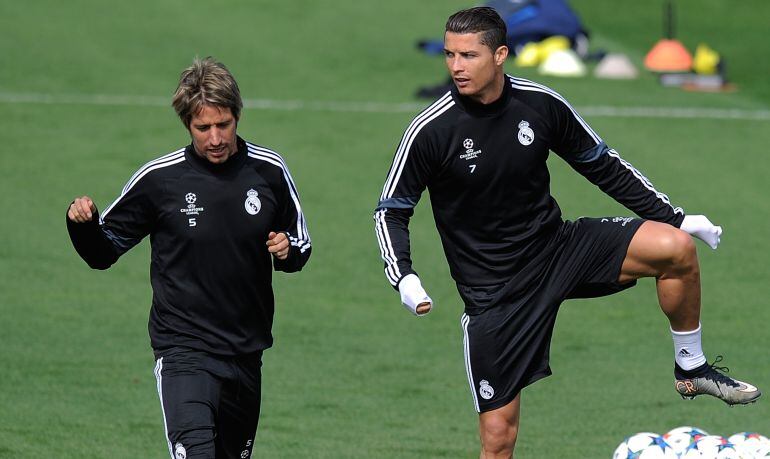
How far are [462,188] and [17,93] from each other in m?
13.8

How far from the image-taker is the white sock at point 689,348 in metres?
8.67

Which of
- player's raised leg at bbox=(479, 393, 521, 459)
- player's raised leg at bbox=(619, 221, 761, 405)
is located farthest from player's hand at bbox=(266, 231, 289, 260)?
player's raised leg at bbox=(619, 221, 761, 405)

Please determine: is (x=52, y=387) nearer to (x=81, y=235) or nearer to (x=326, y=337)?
(x=326, y=337)

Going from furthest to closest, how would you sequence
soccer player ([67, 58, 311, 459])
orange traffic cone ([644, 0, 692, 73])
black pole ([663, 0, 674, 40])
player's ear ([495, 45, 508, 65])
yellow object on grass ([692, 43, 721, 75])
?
1. black pole ([663, 0, 674, 40])
2. yellow object on grass ([692, 43, 721, 75])
3. orange traffic cone ([644, 0, 692, 73])
4. player's ear ([495, 45, 508, 65])
5. soccer player ([67, 58, 311, 459])

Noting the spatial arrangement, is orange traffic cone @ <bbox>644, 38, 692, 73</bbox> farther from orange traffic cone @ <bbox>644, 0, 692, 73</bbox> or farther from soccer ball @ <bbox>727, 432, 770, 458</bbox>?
soccer ball @ <bbox>727, 432, 770, 458</bbox>

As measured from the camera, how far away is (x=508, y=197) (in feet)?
27.1

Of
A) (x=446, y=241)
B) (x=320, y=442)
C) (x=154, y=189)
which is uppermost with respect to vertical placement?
(x=154, y=189)

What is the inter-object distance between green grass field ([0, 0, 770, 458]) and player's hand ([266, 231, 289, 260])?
10.4 ft

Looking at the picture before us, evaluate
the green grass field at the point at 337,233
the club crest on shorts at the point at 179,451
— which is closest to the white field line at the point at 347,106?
the green grass field at the point at 337,233

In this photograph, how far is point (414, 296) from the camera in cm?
770

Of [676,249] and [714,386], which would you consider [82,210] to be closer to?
[676,249]

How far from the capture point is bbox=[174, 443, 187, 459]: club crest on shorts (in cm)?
739

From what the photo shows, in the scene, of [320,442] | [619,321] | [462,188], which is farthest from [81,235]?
[619,321]

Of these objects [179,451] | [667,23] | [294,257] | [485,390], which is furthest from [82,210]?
[667,23]
